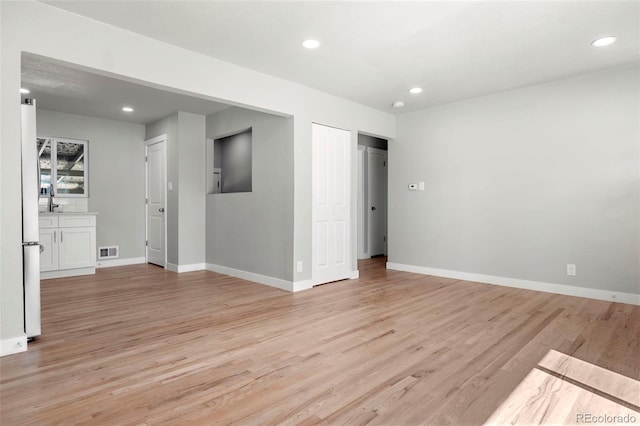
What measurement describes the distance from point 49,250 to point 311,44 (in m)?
4.78

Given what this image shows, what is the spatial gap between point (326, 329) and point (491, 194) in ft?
10.4

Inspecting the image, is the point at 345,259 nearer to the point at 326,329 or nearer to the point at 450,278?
the point at 450,278

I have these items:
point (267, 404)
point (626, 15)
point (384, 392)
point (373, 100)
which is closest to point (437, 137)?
point (373, 100)

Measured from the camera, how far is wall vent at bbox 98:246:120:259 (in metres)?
6.28

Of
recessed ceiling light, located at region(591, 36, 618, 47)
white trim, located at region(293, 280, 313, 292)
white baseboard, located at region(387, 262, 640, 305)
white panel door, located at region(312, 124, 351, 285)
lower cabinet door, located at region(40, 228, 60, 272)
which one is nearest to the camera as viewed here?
recessed ceiling light, located at region(591, 36, 618, 47)

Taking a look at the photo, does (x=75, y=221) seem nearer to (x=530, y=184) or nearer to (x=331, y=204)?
(x=331, y=204)

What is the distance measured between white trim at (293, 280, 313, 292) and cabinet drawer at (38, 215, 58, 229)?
12.4 feet

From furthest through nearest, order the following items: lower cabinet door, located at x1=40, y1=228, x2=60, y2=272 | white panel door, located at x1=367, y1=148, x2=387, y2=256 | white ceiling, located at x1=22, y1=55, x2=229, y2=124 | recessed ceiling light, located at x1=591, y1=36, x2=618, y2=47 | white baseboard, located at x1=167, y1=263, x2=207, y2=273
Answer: white panel door, located at x1=367, y1=148, x2=387, y2=256, white baseboard, located at x1=167, y1=263, x2=207, y2=273, lower cabinet door, located at x1=40, y1=228, x2=60, y2=272, white ceiling, located at x1=22, y1=55, x2=229, y2=124, recessed ceiling light, located at x1=591, y1=36, x2=618, y2=47

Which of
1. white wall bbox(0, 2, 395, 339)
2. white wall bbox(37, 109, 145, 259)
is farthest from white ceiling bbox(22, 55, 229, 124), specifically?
white wall bbox(0, 2, 395, 339)

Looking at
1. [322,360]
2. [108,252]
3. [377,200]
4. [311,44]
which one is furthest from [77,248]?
[377,200]

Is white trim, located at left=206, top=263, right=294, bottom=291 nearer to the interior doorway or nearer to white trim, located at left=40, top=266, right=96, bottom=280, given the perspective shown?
white trim, located at left=40, top=266, right=96, bottom=280

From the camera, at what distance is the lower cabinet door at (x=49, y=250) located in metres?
5.23

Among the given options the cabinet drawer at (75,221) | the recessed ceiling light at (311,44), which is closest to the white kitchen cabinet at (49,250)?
the cabinet drawer at (75,221)

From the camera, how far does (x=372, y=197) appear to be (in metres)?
7.45
